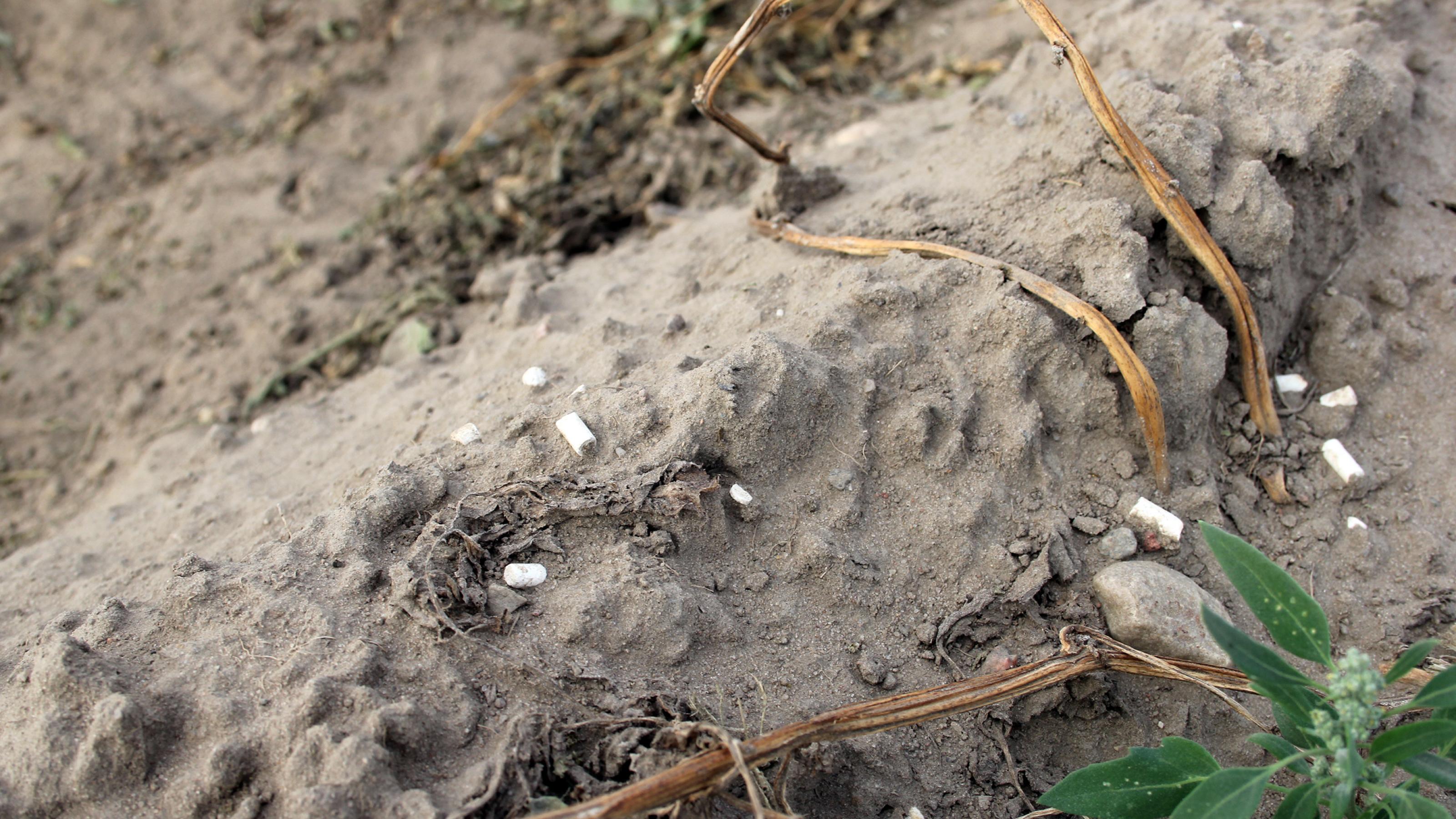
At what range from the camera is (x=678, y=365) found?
220cm

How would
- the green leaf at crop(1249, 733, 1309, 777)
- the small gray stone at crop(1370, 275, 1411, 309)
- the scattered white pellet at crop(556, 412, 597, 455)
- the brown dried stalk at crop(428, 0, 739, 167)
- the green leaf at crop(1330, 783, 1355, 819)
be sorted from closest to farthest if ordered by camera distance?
the green leaf at crop(1330, 783, 1355, 819), the green leaf at crop(1249, 733, 1309, 777), the scattered white pellet at crop(556, 412, 597, 455), the small gray stone at crop(1370, 275, 1411, 309), the brown dried stalk at crop(428, 0, 739, 167)

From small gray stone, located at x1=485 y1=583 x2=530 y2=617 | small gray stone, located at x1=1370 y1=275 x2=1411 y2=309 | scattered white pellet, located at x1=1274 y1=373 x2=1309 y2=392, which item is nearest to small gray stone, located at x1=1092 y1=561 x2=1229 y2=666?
scattered white pellet, located at x1=1274 y1=373 x2=1309 y2=392

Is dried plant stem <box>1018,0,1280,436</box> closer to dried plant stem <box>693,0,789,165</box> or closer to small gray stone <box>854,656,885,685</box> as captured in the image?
dried plant stem <box>693,0,789,165</box>

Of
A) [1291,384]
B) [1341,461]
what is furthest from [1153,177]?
[1341,461]

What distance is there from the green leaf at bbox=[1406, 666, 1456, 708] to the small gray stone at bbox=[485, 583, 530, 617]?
1552 mm

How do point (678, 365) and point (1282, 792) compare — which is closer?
point (1282, 792)

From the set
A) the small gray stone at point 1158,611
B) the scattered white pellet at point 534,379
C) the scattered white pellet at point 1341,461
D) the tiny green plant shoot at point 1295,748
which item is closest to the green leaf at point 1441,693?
the tiny green plant shoot at point 1295,748

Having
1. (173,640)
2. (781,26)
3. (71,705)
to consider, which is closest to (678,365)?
(173,640)

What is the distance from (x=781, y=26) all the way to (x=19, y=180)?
3503 millimetres

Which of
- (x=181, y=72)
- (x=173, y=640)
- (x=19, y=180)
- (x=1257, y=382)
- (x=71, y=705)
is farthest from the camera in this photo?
(x=181, y=72)

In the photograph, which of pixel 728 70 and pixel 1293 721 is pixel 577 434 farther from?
pixel 1293 721

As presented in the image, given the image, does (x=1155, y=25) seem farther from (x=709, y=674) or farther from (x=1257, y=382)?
(x=709, y=674)

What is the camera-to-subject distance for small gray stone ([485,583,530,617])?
5.90 ft

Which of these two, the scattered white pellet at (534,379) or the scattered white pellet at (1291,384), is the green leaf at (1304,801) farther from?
the scattered white pellet at (534,379)
